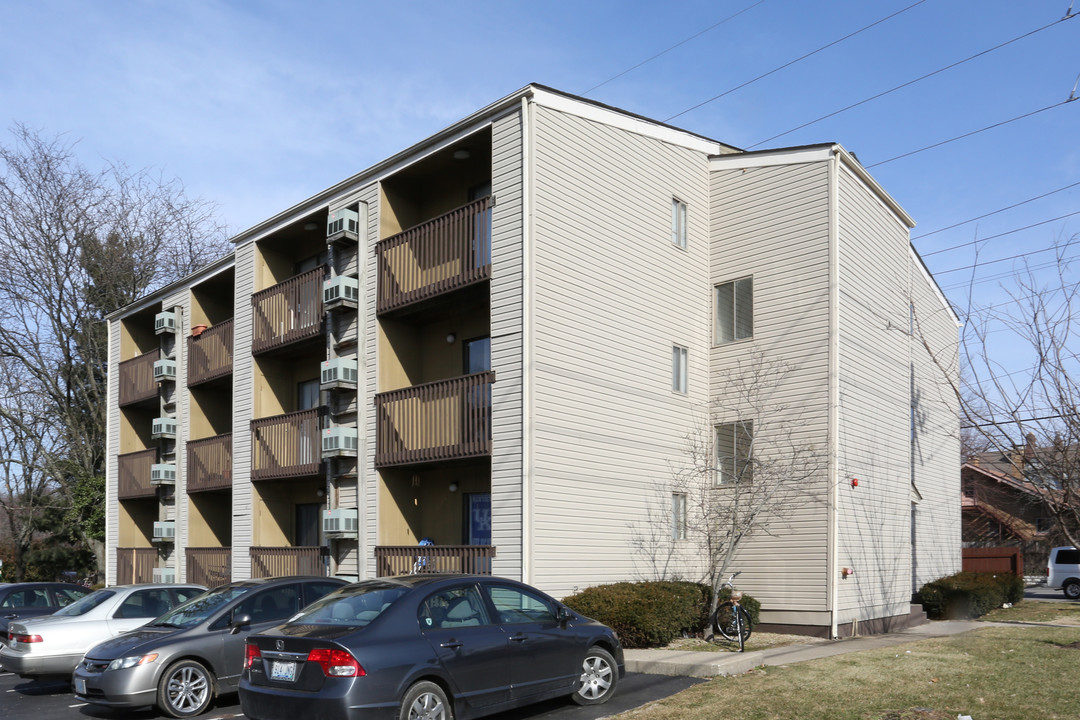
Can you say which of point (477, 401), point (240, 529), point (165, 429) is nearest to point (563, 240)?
point (477, 401)

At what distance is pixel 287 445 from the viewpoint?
71.4 feet

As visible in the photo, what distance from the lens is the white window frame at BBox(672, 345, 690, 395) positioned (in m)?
Answer: 19.6

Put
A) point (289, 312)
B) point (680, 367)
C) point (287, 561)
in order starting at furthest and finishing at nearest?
point (289, 312) < point (287, 561) < point (680, 367)

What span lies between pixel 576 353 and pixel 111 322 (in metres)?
20.3

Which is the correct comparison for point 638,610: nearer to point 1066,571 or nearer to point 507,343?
point 507,343

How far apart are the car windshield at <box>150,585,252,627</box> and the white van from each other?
102ft

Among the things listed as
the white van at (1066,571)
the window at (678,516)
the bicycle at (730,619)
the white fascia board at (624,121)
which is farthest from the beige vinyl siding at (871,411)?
the white van at (1066,571)

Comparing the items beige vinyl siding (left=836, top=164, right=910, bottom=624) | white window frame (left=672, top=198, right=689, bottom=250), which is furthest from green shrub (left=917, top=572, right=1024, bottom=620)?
white window frame (left=672, top=198, right=689, bottom=250)

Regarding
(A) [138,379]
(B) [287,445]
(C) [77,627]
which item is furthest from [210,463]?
(C) [77,627]

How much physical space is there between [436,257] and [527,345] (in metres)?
3.36

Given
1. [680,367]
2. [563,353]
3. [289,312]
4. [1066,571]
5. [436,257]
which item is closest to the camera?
[563,353]

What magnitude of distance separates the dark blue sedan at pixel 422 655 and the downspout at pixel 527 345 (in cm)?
468

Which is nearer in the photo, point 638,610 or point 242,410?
Answer: point 638,610

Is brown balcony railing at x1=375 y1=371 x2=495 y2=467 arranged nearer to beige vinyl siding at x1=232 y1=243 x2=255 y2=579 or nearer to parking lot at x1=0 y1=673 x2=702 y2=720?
parking lot at x1=0 y1=673 x2=702 y2=720
